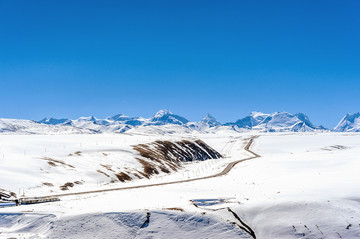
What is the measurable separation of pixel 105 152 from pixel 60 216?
64.4 metres

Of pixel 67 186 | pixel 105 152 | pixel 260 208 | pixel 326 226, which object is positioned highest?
pixel 105 152

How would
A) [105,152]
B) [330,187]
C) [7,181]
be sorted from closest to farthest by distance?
1. [330,187]
2. [7,181]
3. [105,152]

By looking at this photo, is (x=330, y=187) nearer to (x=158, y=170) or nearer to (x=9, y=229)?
(x=9, y=229)

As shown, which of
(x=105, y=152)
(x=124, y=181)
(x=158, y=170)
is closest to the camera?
(x=124, y=181)

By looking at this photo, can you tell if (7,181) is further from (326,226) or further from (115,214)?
(326,226)

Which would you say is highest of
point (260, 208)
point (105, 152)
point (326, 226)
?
point (105, 152)

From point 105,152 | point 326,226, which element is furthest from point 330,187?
point 105,152

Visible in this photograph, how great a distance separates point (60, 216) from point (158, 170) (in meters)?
56.4

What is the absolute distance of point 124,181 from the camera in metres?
68.2

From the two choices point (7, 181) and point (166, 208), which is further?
point (7, 181)

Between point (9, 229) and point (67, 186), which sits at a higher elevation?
point (67, 186)

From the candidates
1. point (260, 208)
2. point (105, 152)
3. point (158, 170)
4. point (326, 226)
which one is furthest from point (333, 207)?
point (105, 152)

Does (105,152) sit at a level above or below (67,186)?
above

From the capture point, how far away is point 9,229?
95.2 ft
